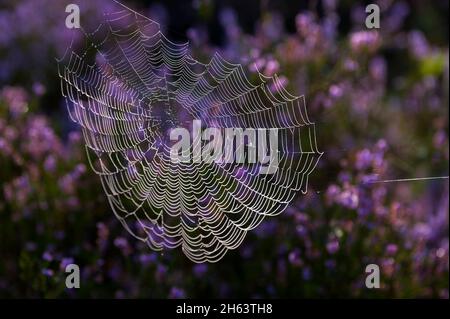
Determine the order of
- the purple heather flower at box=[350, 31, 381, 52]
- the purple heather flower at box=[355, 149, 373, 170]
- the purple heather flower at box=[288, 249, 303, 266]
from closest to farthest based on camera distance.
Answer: the purple heather flower at box=[288, 249, 303, 266] → the purple heather flower at box=[355, 149, 373, 170] → the purple heather flower at box=[350, 31, 381, 52]

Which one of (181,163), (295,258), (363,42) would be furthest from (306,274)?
(363,42)

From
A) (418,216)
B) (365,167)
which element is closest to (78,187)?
(365,167)

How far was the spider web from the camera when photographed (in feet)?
12.7

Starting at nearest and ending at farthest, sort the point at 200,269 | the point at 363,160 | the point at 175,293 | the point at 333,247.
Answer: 1. the point at 175,293
2. the point at 333,247
3. the point at 200,269
4. the point at 363,160

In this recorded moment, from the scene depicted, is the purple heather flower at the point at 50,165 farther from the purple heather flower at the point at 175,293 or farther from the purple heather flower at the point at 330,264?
the purple heather flower at the point at 330,264

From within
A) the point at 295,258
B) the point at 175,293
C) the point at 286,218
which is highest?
the point at 286,218

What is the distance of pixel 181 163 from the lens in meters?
4.02

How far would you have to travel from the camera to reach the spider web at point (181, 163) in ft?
12.7

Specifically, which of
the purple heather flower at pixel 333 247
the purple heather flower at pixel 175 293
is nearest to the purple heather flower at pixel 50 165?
the purple heather flower at pixel 175 293

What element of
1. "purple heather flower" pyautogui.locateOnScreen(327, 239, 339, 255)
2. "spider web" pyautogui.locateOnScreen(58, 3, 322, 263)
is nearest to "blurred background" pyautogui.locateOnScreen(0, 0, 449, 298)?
"purple heather flower" pyautogui.locateOnScreen(327, 239, 339, 255)

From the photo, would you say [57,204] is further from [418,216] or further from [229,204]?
[418,216]

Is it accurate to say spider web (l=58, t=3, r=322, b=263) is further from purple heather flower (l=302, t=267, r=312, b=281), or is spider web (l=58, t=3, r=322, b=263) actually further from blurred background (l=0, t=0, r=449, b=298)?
purple heather flower (l=302, t=267, r=312, b=281)

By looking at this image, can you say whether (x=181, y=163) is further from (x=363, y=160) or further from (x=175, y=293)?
(x=363, y=160)

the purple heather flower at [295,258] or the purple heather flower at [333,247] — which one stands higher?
the purple heather flower at [333,247]
